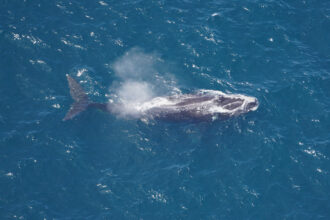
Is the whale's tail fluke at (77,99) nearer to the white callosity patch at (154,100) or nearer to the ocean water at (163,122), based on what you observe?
the ocean water at (163,122)

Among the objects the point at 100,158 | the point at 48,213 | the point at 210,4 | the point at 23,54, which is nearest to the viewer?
the point at 48,213

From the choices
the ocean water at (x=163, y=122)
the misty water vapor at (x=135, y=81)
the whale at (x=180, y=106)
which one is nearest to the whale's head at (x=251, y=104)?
the whale at (x=180, y=106)

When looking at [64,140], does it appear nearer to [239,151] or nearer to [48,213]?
[48,213]

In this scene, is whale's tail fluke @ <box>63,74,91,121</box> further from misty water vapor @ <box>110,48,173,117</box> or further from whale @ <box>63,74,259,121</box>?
misty water vapor @ <box>110,48,173,117</box>

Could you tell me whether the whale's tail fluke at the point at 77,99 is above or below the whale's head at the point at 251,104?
above

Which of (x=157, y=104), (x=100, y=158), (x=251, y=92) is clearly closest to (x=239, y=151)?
(x=251, y=92)

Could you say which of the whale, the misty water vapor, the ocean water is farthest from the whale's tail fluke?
the misty water vapor
